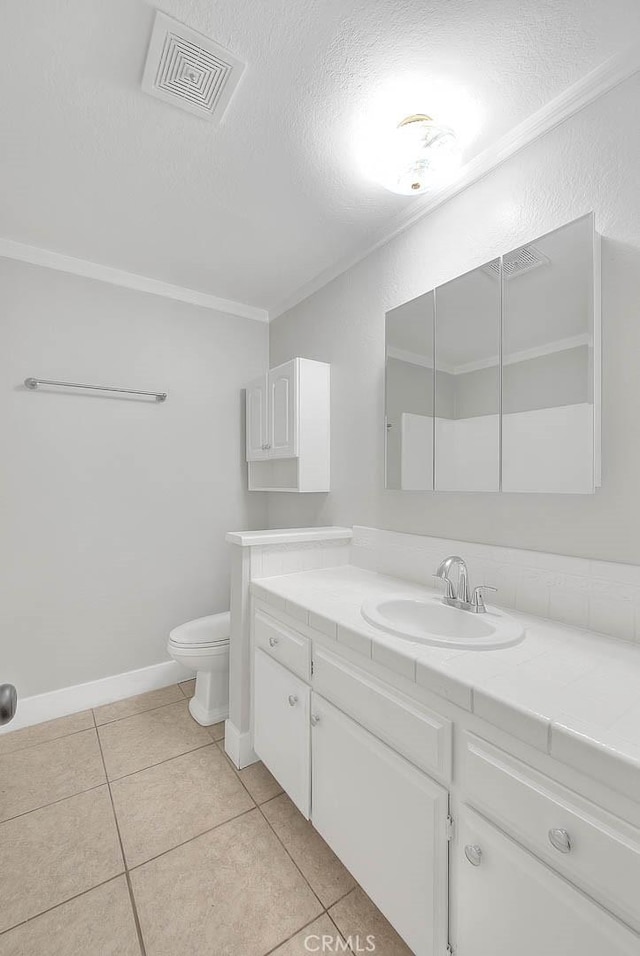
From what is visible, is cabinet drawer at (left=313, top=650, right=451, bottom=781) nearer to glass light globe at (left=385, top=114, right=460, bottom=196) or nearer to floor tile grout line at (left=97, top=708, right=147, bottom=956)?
floor tile grout line at (left=97, top=708, right=147, bottom=956)

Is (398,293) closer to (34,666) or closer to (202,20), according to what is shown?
(202,20)

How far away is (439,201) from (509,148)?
317 mm

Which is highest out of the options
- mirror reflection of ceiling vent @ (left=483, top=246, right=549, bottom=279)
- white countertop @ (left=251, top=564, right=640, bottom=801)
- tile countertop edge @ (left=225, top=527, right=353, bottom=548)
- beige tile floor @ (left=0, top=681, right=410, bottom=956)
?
mirror reflection of ceiling vent @ (left=483, top=246, right=549, bottom=279)

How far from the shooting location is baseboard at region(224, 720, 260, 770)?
1865 millimetres

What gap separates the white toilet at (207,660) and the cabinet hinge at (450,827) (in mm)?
1400

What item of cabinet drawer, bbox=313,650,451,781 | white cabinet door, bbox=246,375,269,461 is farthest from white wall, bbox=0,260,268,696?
cabinet drawer, bbox=313,650,451,781

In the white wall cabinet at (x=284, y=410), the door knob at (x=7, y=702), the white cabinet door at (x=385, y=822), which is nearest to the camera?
the door knob at (x=7, y=702)

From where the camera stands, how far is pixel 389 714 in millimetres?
1103

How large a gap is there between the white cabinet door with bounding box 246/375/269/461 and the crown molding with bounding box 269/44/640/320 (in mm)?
973

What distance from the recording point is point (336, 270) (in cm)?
236

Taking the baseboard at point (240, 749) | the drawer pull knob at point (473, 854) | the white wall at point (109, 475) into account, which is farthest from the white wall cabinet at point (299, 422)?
the drawer pull knob at point (473, 854)

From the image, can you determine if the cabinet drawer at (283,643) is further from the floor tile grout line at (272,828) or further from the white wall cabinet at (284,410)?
the white wall cabinet at (284,410)

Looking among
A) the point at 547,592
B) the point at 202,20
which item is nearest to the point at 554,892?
the point at 547,592

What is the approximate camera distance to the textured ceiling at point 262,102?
1118mm
